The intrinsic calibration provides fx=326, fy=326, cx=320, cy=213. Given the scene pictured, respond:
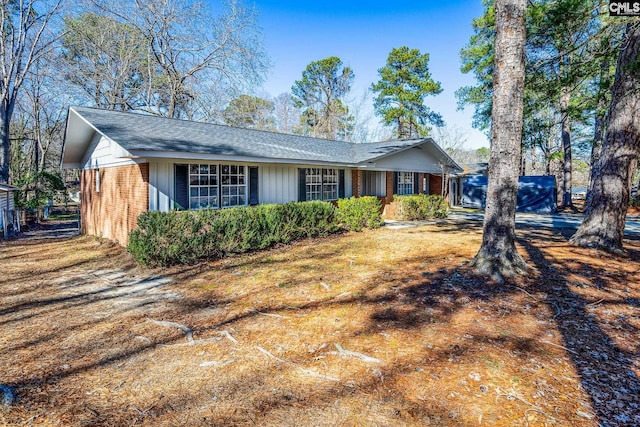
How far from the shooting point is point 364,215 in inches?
481

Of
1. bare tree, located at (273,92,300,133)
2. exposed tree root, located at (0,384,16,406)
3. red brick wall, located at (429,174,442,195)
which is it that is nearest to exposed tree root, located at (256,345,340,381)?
exposed tree root, located at (0,384,16,406)

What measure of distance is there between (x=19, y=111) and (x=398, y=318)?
33.1 m

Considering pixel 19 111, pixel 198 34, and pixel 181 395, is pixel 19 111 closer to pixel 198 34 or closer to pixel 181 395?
pixel 198 34

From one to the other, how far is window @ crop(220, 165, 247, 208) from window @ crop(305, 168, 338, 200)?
113 inches

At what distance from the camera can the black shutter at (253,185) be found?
34.9 ft

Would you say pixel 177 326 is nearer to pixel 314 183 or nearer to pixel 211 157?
pixel 211 157

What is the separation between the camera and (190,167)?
9.13 metres

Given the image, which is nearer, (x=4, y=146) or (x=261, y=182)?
(x=261, y=182)

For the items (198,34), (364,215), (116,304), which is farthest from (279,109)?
(116,304)

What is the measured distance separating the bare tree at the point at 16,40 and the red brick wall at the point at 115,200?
8.19m

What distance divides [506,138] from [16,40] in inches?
963

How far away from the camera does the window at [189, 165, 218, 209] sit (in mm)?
9203

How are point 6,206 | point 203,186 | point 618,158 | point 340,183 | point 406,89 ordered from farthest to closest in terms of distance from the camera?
point 406,89
point 340,183
point 6,206
point 203,186
point 618,158

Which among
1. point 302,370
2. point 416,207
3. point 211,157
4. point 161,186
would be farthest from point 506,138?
point 416,207
